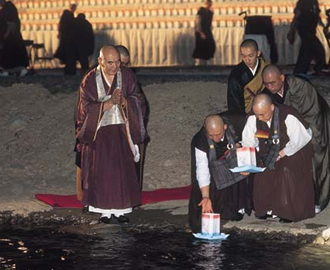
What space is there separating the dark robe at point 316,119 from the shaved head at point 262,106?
0.65 m

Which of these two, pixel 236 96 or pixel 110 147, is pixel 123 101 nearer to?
pixel 110 147

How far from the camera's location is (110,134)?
47.3ft

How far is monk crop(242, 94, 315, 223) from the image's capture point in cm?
1391

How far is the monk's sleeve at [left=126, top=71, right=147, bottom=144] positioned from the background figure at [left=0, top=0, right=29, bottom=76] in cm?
1241

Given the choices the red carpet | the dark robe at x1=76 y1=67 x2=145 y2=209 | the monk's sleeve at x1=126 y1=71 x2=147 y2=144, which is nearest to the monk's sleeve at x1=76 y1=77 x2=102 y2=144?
the dark robe at x1=76 y1=67 x2=145 y2=209

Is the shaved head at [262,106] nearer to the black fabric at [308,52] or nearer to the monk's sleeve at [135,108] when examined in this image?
the monk's sleeve at [135,108]

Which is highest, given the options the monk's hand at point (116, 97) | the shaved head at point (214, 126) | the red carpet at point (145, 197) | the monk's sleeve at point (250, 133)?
the monk's hand at point (116, 97)

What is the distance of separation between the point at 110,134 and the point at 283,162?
5.75ft

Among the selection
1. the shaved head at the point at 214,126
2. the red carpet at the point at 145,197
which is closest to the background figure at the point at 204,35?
the red carpet at the point at 145,197

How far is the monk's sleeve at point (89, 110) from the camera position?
14336 millimetres

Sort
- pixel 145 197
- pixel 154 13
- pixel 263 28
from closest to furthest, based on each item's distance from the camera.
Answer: pixel 145 197 < pixel 263 28 < pixel 154 13

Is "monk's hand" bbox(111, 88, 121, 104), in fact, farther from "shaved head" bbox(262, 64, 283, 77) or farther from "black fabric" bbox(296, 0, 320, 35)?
"black fabric" bbox(296, 0, 320, 35)

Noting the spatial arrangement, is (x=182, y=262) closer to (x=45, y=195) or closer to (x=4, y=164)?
→ (x=45, y=195)

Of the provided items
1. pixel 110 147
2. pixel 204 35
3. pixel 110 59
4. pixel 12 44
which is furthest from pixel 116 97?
pixel 204 35
